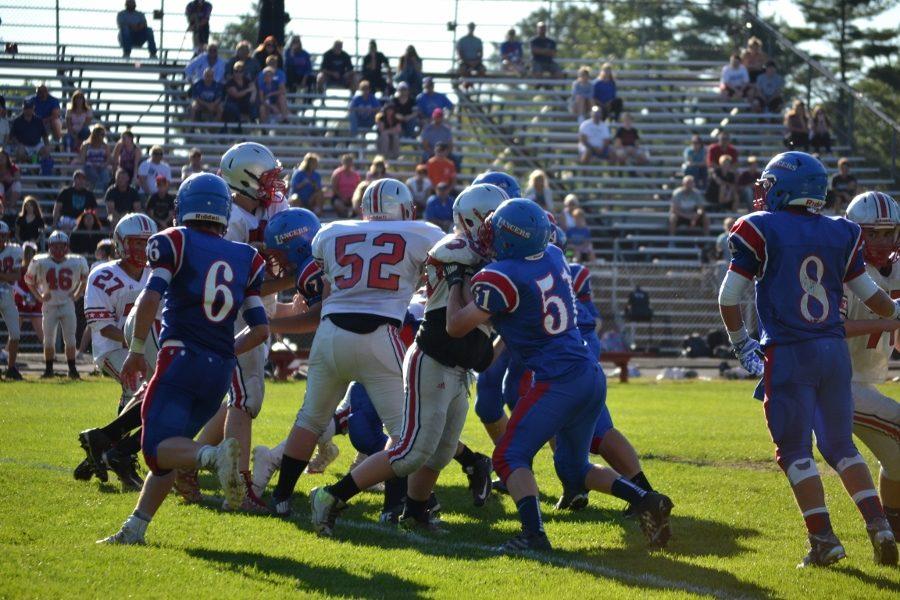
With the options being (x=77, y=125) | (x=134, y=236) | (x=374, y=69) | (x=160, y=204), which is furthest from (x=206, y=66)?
(x=134, y=236)

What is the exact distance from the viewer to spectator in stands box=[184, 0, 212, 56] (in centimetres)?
2312

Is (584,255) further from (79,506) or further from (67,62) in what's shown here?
(79,506)

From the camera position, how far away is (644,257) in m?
22.7

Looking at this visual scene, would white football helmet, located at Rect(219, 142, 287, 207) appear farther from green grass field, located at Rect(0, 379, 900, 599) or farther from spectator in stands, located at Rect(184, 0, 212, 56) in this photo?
spectator in stands, located at Rect(184, 0, 212, 56)

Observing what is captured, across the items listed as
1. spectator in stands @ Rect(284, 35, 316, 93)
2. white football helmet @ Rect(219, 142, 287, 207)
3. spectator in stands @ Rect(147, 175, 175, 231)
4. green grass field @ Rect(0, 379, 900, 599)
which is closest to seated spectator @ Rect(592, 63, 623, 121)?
spectator in stands @ Rect(284, 35, 316, 93)

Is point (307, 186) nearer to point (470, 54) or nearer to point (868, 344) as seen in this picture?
point (470, 54)

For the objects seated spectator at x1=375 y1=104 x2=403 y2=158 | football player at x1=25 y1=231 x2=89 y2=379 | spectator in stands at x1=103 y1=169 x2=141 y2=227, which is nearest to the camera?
football player at x1=25 y1=231 x2=89 y2=379

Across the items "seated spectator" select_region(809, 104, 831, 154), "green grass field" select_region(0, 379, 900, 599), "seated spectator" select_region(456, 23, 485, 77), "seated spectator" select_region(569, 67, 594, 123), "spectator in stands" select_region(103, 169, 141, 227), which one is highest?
"seated spectator" select_region(456, 23, 485, 77)

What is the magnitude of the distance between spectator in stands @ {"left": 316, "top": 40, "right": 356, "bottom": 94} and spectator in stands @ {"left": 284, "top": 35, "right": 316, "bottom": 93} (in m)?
0.23

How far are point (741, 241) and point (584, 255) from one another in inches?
591

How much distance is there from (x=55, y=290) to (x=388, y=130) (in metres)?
7.92

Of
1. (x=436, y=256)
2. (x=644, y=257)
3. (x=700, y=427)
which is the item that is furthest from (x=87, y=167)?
(x=436, y=256)

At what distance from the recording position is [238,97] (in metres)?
22.4

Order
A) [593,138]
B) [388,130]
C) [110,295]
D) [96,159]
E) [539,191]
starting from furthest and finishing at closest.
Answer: [593,138]
[388,130]
[96,159]
[539,191]
[110,295]
